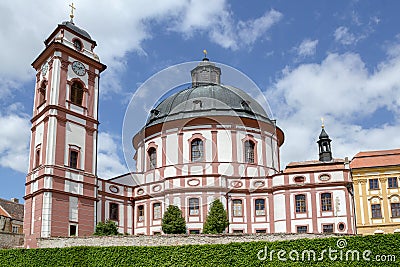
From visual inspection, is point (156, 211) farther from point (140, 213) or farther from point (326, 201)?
point (326, 201)

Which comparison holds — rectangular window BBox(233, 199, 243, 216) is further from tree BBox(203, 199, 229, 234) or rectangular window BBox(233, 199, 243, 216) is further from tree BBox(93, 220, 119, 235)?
tree BBox(93, 220, 119, 235)

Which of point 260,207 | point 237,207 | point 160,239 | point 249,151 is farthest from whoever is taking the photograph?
point 249,151

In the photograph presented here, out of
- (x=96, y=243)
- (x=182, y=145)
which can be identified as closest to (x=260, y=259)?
(x=96, y=243)

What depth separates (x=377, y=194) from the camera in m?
39.4

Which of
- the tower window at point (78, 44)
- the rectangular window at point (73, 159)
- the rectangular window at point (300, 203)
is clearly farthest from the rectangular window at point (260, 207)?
the tower window at point (78, 44)

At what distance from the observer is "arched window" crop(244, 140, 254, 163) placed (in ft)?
126

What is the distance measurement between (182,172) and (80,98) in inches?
401

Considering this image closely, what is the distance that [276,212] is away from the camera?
35.5 m

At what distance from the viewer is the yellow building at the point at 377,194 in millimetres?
38406

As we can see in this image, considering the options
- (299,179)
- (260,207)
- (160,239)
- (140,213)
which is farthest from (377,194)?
(160,239)

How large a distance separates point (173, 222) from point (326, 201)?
39.7 feet

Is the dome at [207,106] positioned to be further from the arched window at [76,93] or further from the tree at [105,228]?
the tree at [105,228]

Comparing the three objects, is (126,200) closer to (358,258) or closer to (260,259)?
(260,259)

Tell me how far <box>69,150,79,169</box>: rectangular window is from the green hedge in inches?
329
